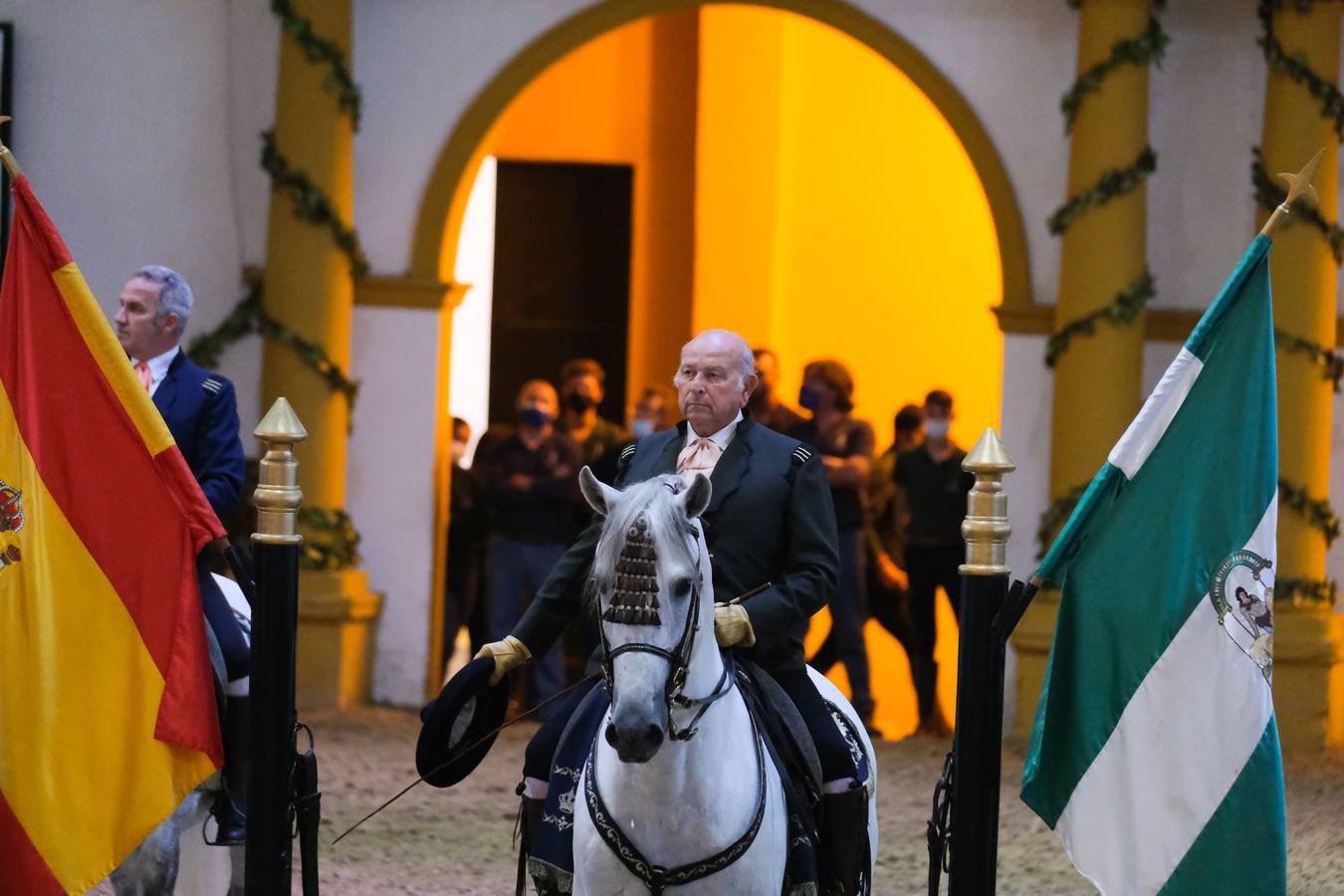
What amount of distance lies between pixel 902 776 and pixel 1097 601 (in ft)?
14.2

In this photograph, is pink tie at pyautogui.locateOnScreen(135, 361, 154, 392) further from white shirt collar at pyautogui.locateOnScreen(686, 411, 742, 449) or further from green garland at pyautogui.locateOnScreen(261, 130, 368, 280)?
green garland at pyautogui.locateOnScreen(261, 130, 368, 280)

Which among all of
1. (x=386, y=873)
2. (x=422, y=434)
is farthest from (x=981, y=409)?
(x=386, y=873)

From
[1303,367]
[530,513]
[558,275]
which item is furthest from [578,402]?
[1303,367]

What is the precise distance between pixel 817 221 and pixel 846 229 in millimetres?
206

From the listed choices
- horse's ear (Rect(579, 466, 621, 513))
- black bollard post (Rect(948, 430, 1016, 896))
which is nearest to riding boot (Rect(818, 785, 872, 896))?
black bollard post (Rect(948, 430, 1016, 896))

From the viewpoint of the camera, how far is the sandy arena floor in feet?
22.8

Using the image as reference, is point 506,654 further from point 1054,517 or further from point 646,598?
point 1054,517

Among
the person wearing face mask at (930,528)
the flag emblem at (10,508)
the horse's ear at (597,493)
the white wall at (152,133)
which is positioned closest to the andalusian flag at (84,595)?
the flag emblem at (10,508)

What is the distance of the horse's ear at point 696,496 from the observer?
393cm

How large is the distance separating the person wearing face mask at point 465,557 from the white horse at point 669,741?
19.8ft

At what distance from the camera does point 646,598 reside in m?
3.78

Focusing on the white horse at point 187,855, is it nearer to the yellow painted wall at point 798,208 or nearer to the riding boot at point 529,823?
the riding boot at point 529,823

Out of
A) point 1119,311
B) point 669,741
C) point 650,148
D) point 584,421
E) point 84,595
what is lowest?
point 669,741

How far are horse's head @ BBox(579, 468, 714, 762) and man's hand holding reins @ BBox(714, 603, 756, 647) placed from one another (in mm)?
338
